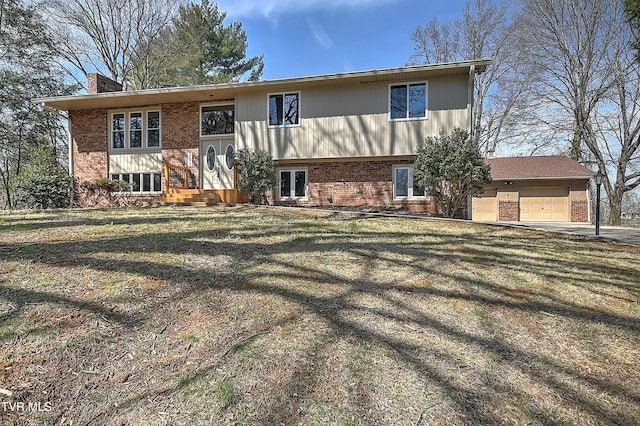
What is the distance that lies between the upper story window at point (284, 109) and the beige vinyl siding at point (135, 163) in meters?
5.11

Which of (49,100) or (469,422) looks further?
(49,100)

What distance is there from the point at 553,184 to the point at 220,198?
643 inches

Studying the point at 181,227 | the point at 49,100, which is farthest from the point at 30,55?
the point at 181,227

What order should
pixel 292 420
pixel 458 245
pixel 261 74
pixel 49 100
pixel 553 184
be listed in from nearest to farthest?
pixel 292 420 < pixel 458 245 < pixel 49 100 < pixel 553 184 < pixel 261 74

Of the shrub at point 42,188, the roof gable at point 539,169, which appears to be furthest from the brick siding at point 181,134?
the roof gable at point 539,169

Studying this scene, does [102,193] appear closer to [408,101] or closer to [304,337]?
[408,101]

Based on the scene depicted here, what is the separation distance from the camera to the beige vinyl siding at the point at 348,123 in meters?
11.0

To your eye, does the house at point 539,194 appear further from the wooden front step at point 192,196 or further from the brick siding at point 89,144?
the brick siding at point 89,144

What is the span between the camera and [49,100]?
42.7ft

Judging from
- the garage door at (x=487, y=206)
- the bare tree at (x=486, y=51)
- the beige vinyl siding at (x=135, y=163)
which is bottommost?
the garage door at (x=487, y=206)

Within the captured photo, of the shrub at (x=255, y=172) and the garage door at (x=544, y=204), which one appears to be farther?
the garage door at (x=544, y=204)

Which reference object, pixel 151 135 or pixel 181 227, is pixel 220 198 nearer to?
pixel 151 135

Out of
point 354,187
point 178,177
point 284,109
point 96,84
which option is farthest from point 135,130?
point 354,187

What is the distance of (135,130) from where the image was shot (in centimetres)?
1410
